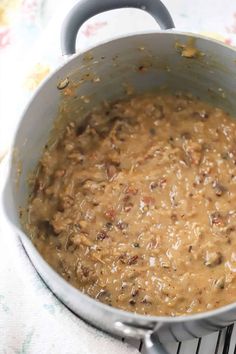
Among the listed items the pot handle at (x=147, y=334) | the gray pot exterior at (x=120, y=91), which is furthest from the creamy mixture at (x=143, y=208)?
the pot handle at (x=147, y=334)

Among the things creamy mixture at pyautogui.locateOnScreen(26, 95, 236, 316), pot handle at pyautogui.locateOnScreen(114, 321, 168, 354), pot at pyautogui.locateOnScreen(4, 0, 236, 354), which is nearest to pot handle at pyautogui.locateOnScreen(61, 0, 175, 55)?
pot at pyautogui.locateOnScreen(4, 0, 236, 354)

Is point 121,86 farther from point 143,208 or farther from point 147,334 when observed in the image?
point 147,334

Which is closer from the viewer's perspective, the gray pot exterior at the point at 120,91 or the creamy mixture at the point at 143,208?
the gray pot exterior at the point at 120,91

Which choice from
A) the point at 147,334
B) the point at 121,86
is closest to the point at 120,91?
the point at 121,86

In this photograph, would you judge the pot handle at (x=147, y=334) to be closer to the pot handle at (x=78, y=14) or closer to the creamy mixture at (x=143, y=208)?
the creamy mixture at (x=143, y=208)

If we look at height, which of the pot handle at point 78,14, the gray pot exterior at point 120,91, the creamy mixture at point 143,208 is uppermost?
the pot handle at point 78,14

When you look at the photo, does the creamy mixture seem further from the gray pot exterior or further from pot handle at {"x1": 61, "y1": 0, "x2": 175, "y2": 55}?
Result: pot handle at {"x1": 61, "y1": 0, "x2": 175, "y2": 55}
